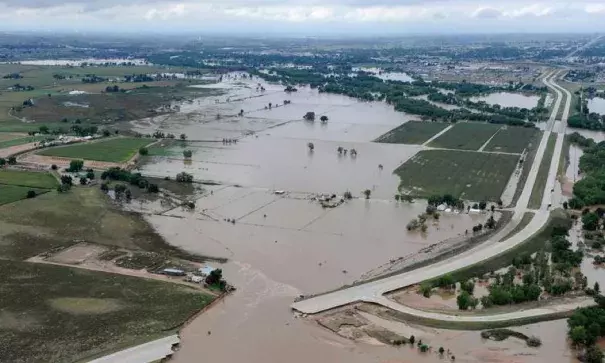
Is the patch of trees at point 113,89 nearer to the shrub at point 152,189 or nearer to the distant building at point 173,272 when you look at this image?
the shrub at point 152,189

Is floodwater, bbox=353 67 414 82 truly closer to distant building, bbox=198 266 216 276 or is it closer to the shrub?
the shrub

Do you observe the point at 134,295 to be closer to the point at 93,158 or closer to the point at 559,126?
the point at 93,158

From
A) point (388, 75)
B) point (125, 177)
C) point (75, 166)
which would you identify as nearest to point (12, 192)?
point (75, 166)

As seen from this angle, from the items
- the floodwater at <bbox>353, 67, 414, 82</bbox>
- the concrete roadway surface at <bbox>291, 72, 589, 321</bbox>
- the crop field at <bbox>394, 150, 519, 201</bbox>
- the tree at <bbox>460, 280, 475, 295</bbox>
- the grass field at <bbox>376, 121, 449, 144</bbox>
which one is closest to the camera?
the concrete roadway surface at <bbox>291, 72, 589, 321</bbox>

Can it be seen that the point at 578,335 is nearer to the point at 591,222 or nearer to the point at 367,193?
the point at 591,222

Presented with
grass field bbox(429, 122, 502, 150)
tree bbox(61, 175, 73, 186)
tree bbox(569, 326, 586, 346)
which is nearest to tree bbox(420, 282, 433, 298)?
tree bbox(569, 326, 586, 346)
